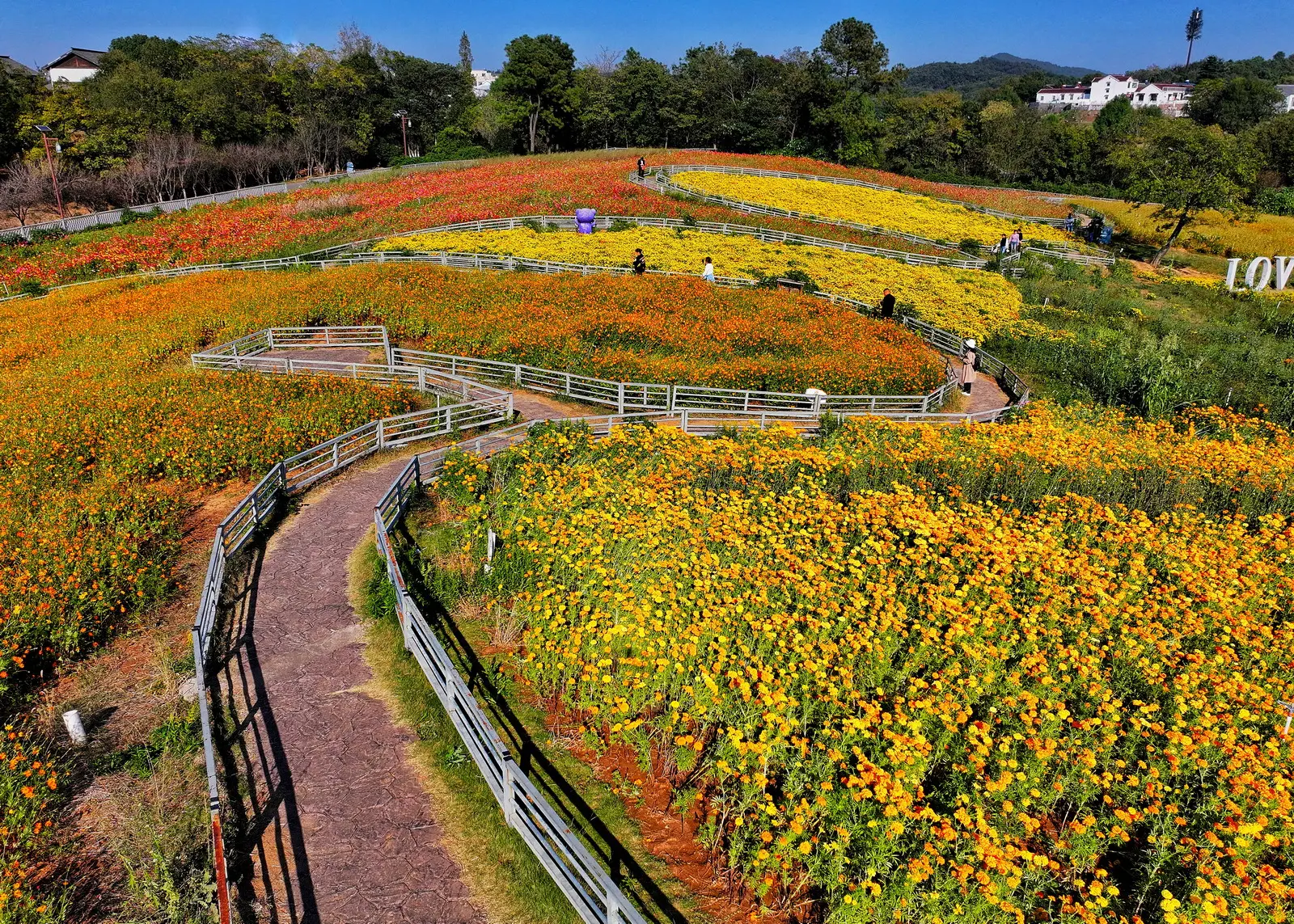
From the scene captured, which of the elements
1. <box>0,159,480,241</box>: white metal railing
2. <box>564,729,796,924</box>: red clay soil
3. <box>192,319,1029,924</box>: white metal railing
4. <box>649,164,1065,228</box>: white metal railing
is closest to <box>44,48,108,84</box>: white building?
<box>0,159,480,241</box>: white metal railing

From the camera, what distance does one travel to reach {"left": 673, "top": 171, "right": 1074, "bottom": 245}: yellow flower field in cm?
5559

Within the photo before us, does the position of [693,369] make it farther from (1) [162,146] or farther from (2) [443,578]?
(1) [162,146]

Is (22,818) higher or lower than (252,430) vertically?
lower

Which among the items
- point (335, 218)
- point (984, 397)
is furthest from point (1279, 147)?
point (335, 218)

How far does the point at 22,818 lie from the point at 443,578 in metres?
6.78

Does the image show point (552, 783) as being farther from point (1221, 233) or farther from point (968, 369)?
point (1221, 233)

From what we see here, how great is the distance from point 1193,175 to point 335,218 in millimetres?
57454

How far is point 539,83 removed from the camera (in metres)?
89.3

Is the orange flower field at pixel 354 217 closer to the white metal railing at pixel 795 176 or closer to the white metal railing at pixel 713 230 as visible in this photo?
the white metal railing at pixel 713 230

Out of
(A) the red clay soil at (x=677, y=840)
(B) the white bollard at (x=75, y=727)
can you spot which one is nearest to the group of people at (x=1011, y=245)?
(A) the red clay soil at (x=677, y=840)

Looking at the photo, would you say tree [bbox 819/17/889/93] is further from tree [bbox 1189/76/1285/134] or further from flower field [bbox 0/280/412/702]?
flower field [bbox 0/280/412/702]

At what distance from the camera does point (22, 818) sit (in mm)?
8742

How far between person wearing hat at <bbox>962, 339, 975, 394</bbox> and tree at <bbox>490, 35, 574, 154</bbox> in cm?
7658

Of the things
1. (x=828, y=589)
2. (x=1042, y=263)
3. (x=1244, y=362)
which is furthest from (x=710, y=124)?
(x=828, y=589)
